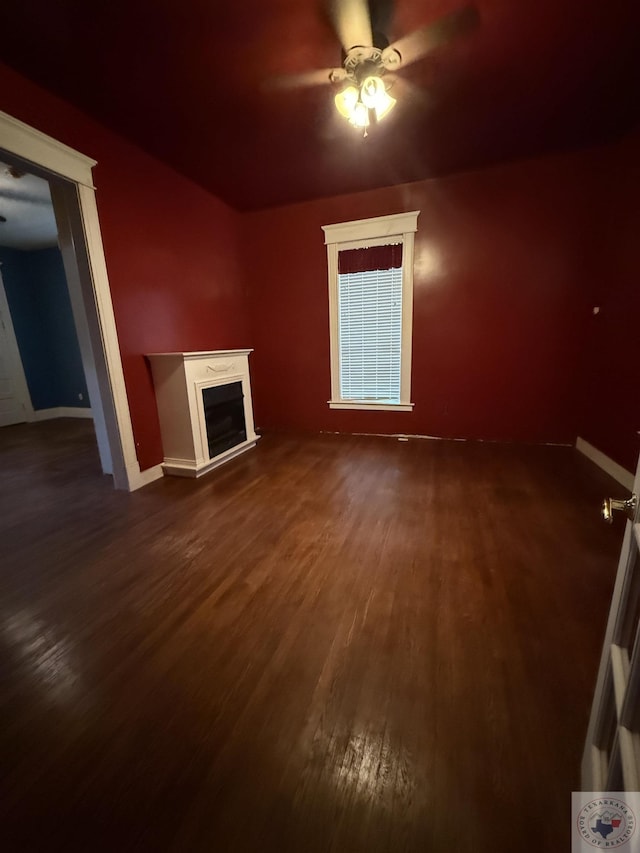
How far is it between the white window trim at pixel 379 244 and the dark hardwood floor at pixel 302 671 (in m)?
1.77

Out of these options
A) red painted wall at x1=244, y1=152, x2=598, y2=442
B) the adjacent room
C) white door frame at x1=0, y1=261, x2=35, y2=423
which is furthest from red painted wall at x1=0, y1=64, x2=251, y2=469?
white door frame at x1=0, y1=261, x2=35, y2=423

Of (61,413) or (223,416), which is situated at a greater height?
(223,416)

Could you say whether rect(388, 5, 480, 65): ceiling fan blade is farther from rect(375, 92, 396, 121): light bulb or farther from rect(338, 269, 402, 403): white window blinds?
rect(338, 269, 402, 403): white window blinds

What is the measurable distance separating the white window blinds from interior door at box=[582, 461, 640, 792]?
335cm

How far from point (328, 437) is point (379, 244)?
89.3 inches

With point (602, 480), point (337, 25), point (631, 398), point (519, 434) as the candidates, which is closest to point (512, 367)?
point (519, 434)

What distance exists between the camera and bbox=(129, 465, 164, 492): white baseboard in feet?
9.50

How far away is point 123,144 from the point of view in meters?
2.67

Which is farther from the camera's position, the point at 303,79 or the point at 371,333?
the point at 371,333

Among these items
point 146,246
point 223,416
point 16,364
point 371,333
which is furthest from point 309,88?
point 16,364

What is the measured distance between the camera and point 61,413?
20.4ft

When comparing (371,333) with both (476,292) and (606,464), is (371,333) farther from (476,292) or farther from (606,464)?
(606,464)

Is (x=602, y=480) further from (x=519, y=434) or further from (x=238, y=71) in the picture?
(x=238, y=71)

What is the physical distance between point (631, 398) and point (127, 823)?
3.56 meters
